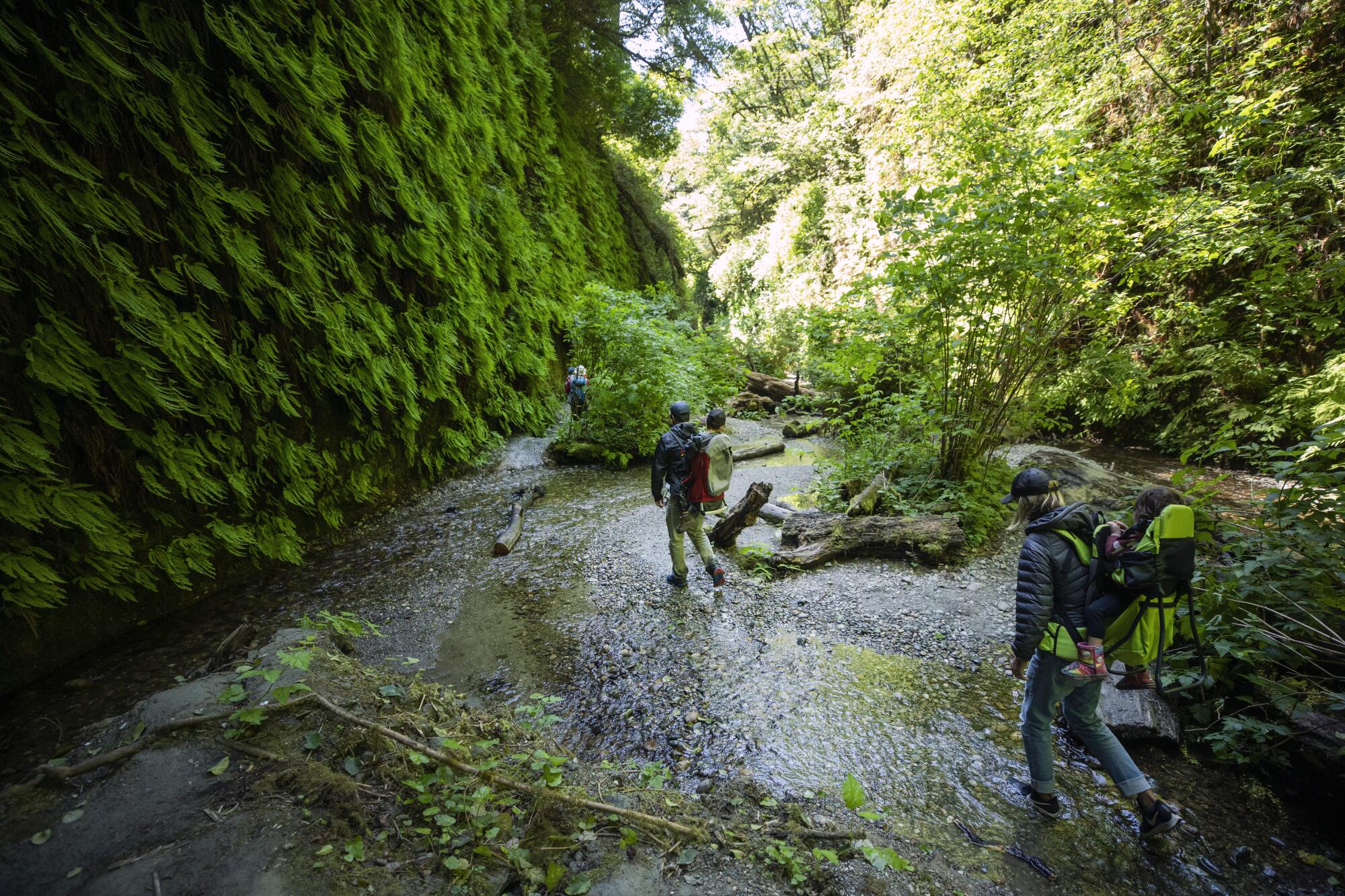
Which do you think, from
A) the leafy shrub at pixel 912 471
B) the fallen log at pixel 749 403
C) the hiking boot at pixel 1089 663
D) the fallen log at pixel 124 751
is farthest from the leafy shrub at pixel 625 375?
the hiking boot at pixel 1089 663

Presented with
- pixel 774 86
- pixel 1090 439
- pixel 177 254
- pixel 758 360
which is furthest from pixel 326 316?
pixel 774 86

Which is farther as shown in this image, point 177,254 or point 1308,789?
point 177,254

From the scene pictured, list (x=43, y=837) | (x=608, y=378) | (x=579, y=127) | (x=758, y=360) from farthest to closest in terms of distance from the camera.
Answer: (x=758, y=360)
(x=579, y=127)
(x=608, y=378)
(x=43, y=837)

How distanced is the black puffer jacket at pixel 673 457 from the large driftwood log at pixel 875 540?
5.05 feet

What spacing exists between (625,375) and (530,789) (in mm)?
Result: 7952

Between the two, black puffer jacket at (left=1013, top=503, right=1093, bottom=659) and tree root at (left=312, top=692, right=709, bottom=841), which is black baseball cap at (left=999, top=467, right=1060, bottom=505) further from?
tree root at (left=312, top=692, right=709, bottom=841)

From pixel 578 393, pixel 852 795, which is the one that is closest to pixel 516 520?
pixel 578 393

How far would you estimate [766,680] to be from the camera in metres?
3.73

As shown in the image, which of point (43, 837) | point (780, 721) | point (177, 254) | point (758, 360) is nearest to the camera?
point (43, 837)

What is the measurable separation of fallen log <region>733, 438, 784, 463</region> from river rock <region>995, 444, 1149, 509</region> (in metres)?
4.70

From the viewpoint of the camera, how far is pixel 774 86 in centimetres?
2405

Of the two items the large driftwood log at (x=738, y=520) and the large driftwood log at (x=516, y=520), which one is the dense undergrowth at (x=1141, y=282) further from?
the large driftwood log at (x=516, y=520)

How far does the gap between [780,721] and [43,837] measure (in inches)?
131

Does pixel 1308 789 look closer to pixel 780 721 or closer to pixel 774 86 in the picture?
pixel 780 721
